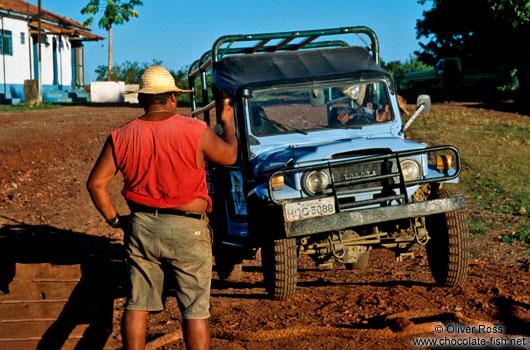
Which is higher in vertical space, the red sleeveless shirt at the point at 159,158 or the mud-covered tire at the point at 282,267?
the red sleeveless shirt at the point at 159,158

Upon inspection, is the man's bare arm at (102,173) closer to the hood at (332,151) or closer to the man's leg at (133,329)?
the man's leg at (133,329)

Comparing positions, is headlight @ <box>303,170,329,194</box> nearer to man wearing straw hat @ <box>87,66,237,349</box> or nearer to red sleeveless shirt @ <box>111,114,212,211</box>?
man wearing straw hat @ <box>87,66,237,349</box>

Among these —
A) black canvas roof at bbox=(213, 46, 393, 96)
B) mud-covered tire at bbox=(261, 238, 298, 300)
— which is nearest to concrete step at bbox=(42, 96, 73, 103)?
black canvas roof at bbox=(213, 46, 393, 96)

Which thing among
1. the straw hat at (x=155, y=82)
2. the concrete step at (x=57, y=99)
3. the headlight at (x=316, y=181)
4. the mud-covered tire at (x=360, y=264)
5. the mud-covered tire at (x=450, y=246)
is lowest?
the mud-covered tire at (x=360, y=264)

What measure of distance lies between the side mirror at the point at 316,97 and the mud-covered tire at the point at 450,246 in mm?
1453

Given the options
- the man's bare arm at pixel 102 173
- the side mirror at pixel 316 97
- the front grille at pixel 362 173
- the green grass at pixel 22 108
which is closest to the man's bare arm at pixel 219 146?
the man's bare arm at pixel 102 173

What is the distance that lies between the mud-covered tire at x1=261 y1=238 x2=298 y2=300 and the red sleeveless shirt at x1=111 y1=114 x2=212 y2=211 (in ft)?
6.17

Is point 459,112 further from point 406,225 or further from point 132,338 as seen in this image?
point 132,338

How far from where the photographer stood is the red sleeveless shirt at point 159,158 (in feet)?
12.5

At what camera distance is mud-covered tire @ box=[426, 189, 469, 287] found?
5.89m

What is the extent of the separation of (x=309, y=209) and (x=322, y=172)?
430mm

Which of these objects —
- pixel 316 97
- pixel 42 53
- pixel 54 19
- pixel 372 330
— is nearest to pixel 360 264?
pixel 316 97

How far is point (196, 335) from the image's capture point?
3836 mm

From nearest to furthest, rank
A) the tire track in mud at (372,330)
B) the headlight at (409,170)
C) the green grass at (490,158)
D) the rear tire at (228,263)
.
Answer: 1. the tire track in mud at (372,330)
2. the headlight at (409,170)
3. the rear tire at (228,263)
4. the green grass at (490,158)
